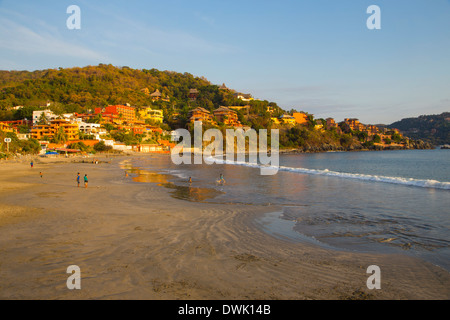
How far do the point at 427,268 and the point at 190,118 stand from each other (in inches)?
4321

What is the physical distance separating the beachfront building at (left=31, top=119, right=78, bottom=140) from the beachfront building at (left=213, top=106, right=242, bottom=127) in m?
60.1

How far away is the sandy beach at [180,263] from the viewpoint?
5234mm

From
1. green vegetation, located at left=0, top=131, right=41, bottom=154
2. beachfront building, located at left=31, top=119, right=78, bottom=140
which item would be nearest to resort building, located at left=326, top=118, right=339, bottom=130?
beachfront building, located at left=31, top=119, right=78, bottom=140

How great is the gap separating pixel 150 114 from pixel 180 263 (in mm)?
114564

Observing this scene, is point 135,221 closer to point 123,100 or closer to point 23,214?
point 23,214

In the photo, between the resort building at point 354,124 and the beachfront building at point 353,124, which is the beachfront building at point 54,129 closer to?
the beachfront building at point 353,124

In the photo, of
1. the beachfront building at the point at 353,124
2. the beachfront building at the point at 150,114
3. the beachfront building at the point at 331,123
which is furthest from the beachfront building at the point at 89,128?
the beachfront building at the point at 353,124

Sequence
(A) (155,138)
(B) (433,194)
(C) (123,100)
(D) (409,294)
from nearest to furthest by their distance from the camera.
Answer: (D) (409,294) → (B) (433,194) → (A) (155,138) → (C) (123,100)

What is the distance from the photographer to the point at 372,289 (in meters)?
5.49

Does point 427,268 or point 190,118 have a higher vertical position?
point 190,118

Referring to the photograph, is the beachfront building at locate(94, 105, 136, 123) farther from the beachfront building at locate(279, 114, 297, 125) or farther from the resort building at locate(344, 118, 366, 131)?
the resort building at locate(344, 118, 366, 131)

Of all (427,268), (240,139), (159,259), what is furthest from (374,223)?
(240,139)

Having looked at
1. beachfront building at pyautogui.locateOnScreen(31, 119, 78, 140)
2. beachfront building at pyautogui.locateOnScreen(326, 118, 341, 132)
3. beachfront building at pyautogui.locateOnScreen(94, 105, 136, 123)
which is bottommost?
beachfront building at pyautogui.locateOnScreen(31, 119, 78, 140)

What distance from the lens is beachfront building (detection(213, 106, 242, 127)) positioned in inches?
4622
